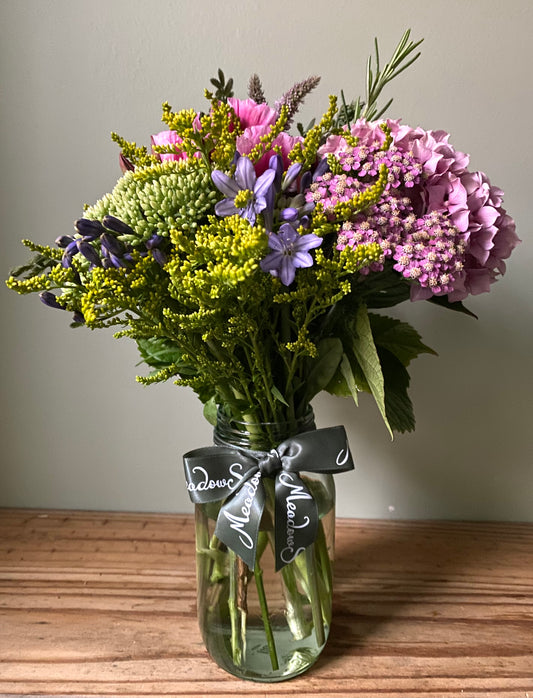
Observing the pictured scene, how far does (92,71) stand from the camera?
3.01ft

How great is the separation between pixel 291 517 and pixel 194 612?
0.81 ft

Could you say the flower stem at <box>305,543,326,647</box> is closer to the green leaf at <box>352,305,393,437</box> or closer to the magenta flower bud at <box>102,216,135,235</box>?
the green leaf at <box>352,305,393,437</box>

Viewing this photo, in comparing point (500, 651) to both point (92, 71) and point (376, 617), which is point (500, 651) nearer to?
point (376, 617)

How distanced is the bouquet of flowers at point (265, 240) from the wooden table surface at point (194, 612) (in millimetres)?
290

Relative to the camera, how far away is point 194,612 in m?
0.83

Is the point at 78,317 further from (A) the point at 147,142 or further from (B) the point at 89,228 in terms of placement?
(A) the point at 147,142

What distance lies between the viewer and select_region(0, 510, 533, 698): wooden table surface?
71 cm

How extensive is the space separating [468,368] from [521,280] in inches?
5.5

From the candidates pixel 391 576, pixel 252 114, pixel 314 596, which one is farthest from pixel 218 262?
pixel 391 576

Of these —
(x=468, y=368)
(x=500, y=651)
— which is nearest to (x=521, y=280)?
(x=468, y=368)

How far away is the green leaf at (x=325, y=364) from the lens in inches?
26.3

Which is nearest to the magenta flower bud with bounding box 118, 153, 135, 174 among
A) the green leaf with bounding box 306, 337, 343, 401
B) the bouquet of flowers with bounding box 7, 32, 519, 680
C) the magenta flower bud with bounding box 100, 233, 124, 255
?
the bouquet of flowers with bounding box 7, 32, 519, 680

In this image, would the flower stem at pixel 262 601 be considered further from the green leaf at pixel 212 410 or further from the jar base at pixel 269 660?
the green leaf at pixel 212 410

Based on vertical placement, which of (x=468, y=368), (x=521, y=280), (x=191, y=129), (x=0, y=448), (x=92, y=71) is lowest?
(x=0, y=448)
